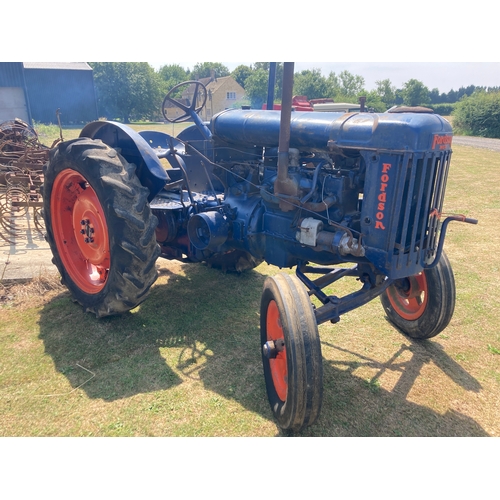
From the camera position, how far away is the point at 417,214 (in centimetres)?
252

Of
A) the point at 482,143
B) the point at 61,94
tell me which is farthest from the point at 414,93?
the point at 61,94

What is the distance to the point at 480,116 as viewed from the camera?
2794 cm

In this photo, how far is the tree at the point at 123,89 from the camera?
3528 cm

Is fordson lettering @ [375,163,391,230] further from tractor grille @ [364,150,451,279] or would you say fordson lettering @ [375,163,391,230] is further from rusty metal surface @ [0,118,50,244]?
rusty metal surface @ [0,118,50,244]

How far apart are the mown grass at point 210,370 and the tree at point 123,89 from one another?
34461mm

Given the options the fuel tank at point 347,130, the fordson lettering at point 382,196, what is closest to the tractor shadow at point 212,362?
the fordson lettering at point 382,196

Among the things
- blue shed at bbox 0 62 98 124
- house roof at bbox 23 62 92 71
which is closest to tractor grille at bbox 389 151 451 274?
blue shed at bbox 0 62 98 124

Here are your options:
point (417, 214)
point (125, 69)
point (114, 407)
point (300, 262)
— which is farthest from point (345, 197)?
point (125, 69)

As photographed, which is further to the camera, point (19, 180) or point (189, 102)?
point (19, 180)

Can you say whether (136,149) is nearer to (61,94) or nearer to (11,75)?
(11,75)

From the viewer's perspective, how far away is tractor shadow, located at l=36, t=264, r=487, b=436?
2602 mm

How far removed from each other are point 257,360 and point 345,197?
4.48ft

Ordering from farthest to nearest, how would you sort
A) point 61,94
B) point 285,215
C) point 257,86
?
point 61,94 → point 257,86 → point 285,215

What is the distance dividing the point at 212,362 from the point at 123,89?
36.8 metres
